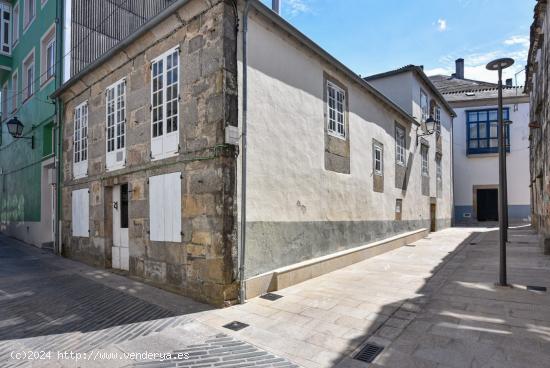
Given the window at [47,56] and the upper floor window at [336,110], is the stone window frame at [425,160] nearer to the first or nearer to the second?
the upper floor window at [336,110]

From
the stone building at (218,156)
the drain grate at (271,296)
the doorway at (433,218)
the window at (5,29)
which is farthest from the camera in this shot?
the doorway at (433,218)

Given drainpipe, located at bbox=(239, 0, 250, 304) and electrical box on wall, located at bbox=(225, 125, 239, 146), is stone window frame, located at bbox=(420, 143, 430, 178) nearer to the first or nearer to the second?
drainpipe, located at bbox=(239, 0, 250, 304)

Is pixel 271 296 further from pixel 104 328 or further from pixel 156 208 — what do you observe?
pixel 156 208

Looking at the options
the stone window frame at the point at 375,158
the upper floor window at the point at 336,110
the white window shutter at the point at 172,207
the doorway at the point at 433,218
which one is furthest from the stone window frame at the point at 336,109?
the doorway at the point at 433,218

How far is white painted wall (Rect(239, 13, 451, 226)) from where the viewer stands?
6262 mm

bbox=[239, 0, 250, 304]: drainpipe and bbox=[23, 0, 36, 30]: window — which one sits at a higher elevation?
bbox=[23, 0, 36, 30]: window

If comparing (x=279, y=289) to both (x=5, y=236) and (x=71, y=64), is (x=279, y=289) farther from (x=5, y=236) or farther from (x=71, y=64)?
(x=5, y=236)

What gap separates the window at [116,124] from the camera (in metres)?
8.02

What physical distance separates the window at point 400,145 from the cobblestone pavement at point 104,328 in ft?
32.8

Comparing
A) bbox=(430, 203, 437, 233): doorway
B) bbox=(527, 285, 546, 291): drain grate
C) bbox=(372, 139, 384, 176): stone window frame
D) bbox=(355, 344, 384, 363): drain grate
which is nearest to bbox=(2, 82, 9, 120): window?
bbox=(372, 139, 384, 176): stone window frame

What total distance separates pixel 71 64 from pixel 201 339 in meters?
10.6

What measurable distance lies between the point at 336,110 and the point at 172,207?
4.96 meters

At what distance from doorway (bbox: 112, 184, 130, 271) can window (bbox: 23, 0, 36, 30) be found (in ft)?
33.6

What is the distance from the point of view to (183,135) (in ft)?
20.6
